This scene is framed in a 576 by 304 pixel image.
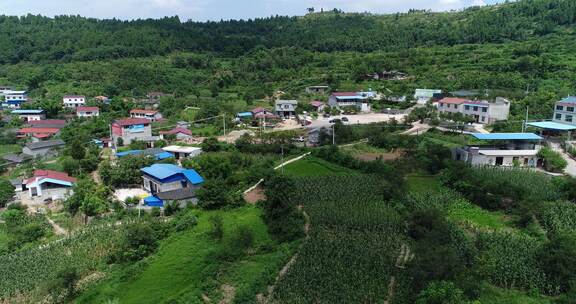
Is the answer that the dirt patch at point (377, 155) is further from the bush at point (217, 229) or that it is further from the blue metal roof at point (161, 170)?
the bush at point (217, 229)

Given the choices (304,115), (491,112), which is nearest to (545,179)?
(491,112)

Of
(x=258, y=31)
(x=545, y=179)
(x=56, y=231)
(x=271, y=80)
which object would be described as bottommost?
(x=56, y=231)

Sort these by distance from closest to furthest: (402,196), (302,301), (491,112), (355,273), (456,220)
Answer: (302,301)
(355,273)
(456,220)
(402,196)
(491,112)

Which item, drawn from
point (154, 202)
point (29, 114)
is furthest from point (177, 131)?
point (29, 114)

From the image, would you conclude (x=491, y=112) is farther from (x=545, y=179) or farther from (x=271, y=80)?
(x=271, y=80)

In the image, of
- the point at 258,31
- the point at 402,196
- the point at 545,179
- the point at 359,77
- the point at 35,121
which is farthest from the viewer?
the point at 258,31

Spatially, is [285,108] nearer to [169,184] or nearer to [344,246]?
[169,184]

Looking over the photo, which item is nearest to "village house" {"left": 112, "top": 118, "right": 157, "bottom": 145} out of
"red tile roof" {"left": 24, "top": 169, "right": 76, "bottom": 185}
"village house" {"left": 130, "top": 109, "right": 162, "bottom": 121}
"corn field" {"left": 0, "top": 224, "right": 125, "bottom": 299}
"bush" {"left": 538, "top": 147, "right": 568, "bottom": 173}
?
"village house" {"left": 130, "top": 109, "right": 162, "bottom": 121}
